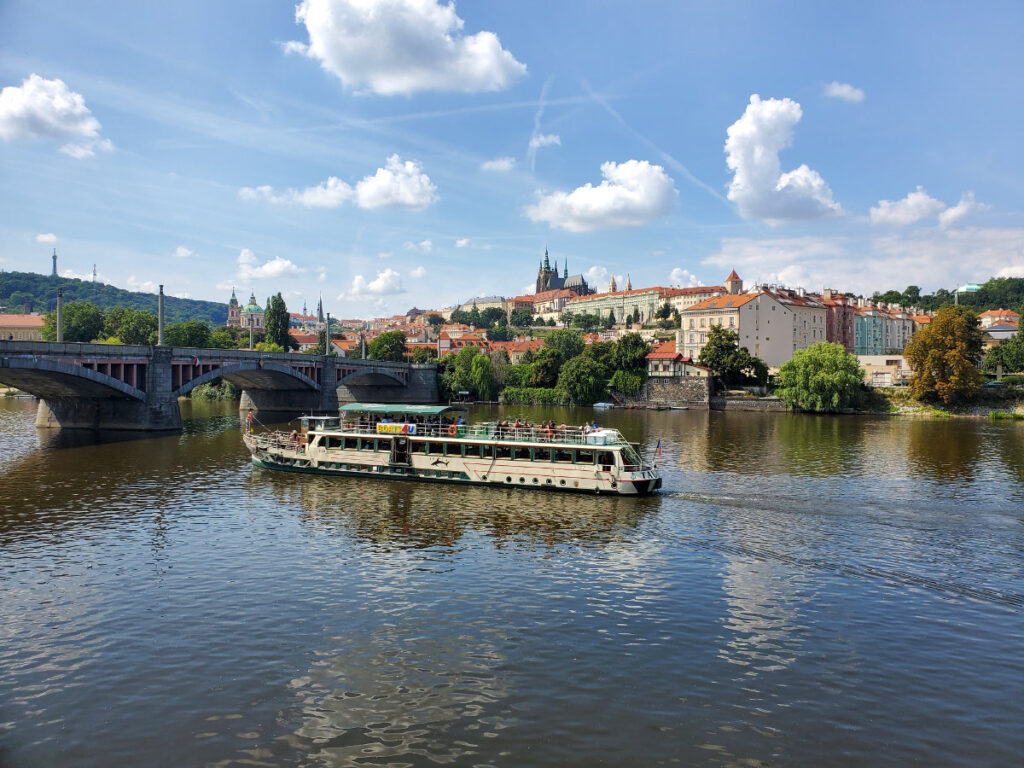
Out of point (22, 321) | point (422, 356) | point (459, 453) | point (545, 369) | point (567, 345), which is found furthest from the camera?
point (22, 321)

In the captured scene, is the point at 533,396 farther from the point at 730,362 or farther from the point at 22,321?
the point at 22,321

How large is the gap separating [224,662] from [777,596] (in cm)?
1795

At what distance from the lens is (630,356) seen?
131m

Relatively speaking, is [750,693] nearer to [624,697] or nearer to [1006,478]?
[624,697]

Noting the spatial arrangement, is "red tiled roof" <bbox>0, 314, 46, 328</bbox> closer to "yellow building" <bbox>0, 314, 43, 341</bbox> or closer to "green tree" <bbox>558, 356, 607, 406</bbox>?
"yellow building" <bbox>0, 314, 43, 341</bbox>

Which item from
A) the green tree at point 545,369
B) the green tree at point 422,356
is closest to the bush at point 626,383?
the green tree at point 545,369

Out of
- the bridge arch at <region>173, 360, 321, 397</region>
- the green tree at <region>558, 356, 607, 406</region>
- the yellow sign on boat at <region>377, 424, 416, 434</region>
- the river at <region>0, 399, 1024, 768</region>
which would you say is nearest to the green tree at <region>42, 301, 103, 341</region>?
the bridge arch at <region>173, 360, 321, 397</region>

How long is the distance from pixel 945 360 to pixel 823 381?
661 inches

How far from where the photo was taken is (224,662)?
1953cm

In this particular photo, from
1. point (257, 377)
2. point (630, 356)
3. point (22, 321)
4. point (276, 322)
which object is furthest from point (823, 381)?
point (22, 321)

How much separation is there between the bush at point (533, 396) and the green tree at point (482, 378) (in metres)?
2.98

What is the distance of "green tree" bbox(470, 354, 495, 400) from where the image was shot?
133 meters

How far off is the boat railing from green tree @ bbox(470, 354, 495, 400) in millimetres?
80949

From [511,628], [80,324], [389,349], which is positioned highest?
[80,324]
